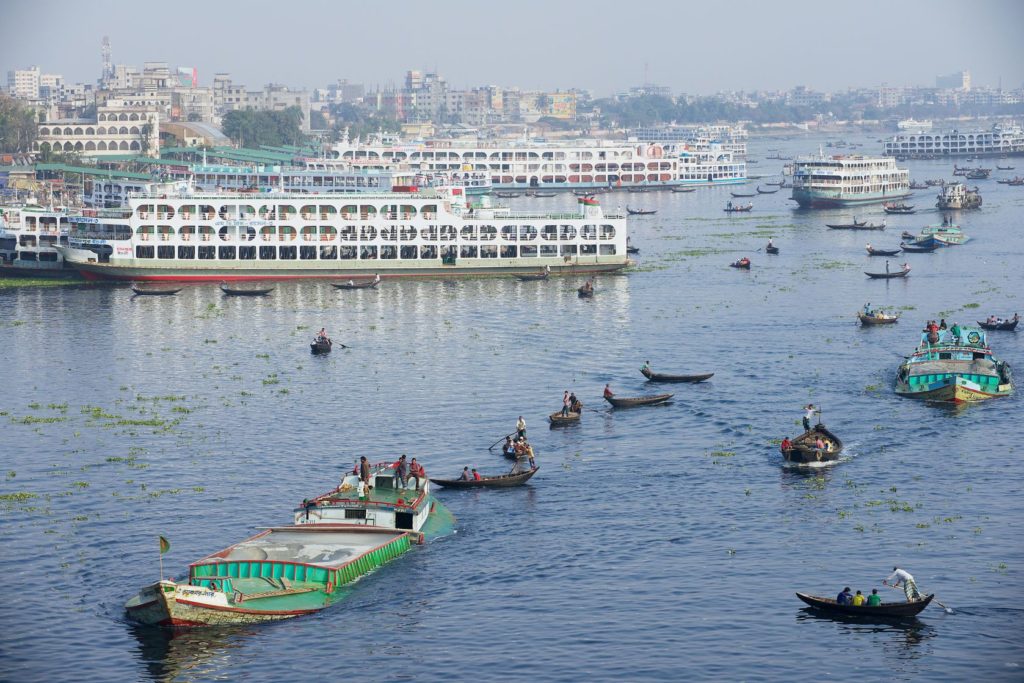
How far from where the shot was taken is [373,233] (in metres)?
150

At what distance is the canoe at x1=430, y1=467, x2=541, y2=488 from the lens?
7125 centimetres

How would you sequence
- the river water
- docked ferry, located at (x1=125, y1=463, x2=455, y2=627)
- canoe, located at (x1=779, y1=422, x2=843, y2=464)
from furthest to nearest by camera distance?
canoe, located at (x1=779, y1=422, x2=843, y2=464) → docked ferry, located at (x1=125, y1=463, x2=455, y2=627) → the river water

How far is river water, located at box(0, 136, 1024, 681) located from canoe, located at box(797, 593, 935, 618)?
61 centimetres

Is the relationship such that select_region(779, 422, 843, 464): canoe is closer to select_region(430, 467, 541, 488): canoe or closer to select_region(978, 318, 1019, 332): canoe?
select_region(430, 467, 541, 488): canoe

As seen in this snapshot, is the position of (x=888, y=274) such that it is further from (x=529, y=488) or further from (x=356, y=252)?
(x=529, y=488)

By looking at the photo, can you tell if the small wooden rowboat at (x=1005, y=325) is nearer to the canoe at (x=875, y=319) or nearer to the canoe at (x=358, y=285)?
the canoe at (x=875, y=319)

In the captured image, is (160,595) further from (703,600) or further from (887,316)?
(887,316)

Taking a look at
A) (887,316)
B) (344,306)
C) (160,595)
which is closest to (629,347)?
(887,316)

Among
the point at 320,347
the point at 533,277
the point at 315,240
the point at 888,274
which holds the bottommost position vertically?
the point at 320,347

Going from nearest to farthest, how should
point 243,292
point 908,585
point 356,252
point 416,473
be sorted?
point 908,585
point 416,473
point 243,292
point 356,252

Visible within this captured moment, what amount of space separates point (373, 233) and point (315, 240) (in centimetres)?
598

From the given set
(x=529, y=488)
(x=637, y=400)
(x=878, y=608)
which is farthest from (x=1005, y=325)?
(x=878, y=608)

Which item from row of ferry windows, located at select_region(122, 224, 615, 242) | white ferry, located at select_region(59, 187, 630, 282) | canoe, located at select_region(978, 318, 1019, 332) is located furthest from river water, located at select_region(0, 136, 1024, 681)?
row of ferry windows, located at select_region(122, 224, 615, 242)

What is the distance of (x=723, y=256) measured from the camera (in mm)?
168875
